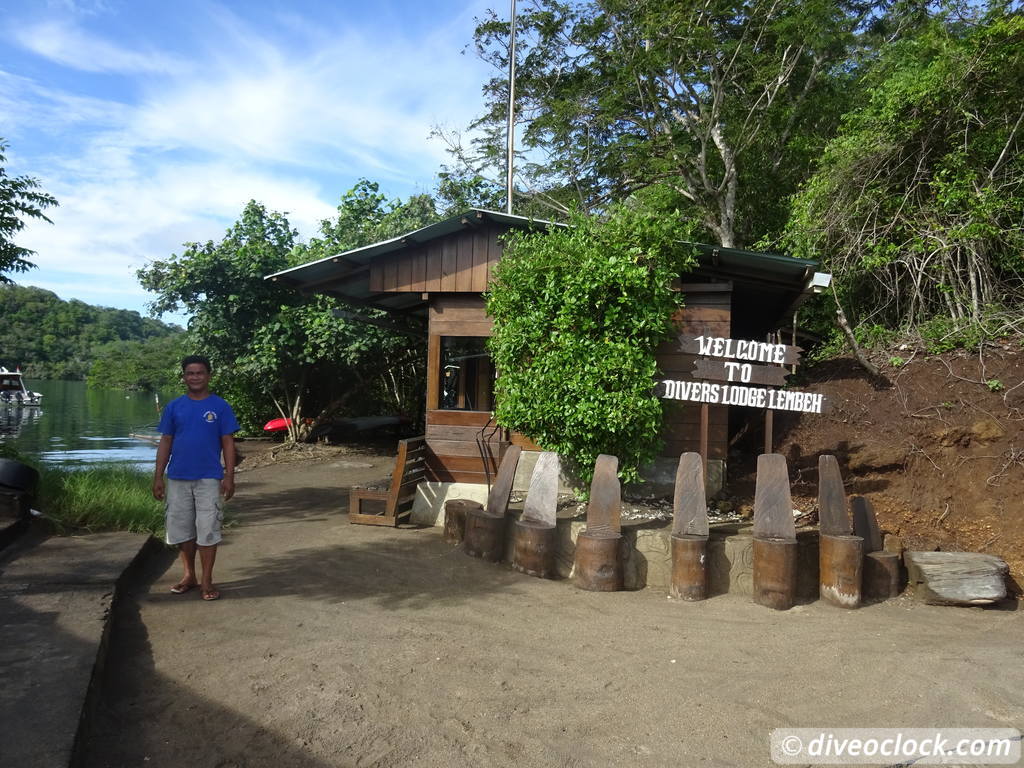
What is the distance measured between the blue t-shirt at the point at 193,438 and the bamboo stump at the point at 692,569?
3.70m

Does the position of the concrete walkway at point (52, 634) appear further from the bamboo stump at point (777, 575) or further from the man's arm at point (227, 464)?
the bamboo stump at point (777, 575)

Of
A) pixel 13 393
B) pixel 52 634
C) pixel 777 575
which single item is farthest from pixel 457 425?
pixel 13 393

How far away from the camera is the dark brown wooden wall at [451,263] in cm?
853

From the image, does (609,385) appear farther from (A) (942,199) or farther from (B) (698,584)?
(A) (942,199)

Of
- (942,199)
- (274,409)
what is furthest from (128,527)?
(274,409)

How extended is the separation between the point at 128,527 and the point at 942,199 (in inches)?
464

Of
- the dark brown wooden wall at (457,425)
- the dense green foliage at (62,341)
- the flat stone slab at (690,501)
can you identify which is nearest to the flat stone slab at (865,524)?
the flat stone slab at (690,501)

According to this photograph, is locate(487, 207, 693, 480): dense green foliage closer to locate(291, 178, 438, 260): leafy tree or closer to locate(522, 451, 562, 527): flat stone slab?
locate(522, 451, 562, 527): flat stone slab

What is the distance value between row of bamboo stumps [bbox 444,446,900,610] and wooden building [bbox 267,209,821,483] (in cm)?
173

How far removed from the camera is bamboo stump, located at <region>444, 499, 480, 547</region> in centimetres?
743

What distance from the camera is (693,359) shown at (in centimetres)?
802

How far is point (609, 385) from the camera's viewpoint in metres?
6.91

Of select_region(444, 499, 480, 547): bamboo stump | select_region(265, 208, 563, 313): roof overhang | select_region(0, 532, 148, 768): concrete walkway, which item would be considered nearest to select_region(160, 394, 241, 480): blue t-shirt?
select_region(0, 532, 148, 768): concrete walkway

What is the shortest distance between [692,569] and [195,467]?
4001 millimetres
